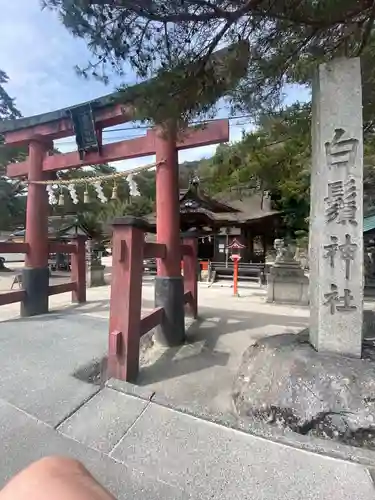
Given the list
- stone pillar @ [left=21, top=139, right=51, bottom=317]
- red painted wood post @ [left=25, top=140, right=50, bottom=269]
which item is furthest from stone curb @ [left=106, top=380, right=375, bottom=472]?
red painted wood post @ [left=25, top=140, right=50, bottom=269]

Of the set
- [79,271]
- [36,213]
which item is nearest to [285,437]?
[36,213]

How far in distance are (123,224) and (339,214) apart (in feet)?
5.95

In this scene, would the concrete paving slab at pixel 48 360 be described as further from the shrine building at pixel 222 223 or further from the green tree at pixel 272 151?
the shrine building at pixel 222 223

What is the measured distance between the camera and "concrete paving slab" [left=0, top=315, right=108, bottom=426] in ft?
8.22

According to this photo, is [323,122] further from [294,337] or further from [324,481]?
[324,481]

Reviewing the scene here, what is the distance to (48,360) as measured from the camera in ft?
10.7

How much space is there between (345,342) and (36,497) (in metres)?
2.44

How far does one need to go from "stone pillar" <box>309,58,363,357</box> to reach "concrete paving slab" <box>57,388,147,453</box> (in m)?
1.54

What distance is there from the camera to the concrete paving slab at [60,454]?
1.69 metres

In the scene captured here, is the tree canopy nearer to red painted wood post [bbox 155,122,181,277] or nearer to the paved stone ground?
red painted wood post [bbox 155,122,181,277]

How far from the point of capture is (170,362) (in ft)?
11.7

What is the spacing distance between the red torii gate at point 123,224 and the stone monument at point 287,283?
2.92m

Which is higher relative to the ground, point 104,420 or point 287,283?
point 287,283

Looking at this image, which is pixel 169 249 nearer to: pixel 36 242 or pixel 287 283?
pixel 36 242
